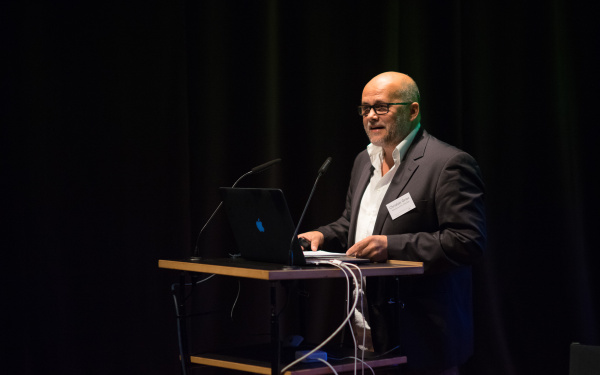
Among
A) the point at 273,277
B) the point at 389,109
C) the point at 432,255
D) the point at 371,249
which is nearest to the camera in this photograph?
the point at 273,277

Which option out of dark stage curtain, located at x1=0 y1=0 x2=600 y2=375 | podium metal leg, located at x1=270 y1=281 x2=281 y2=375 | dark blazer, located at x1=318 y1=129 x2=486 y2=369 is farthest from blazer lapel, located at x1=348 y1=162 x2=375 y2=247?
podium metal leg, located at x1=270 y1=281 x2=281 y2=375

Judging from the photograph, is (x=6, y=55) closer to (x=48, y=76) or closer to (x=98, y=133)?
(x=48, y=76)

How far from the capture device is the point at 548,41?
383 centimetres

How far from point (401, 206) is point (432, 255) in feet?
0.86

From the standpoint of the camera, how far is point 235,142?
369 centimetres

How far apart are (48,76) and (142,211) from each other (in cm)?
78

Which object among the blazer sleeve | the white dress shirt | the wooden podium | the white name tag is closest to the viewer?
the wooden podium

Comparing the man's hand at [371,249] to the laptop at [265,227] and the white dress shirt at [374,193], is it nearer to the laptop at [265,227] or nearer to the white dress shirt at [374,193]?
the laptop at [265,227]

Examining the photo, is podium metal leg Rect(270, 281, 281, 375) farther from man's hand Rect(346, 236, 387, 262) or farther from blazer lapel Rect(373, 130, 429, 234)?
blazer lapel Rect(373, 130, 429, 234)

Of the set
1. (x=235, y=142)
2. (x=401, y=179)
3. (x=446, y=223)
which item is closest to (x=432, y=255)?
(x=446, y=223)

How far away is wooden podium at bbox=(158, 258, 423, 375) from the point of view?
6.47ft

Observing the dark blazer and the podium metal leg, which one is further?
the dark blazer

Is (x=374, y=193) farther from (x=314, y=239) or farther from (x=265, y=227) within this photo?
(x=265, y=227)

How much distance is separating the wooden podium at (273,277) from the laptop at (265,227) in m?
0.04
